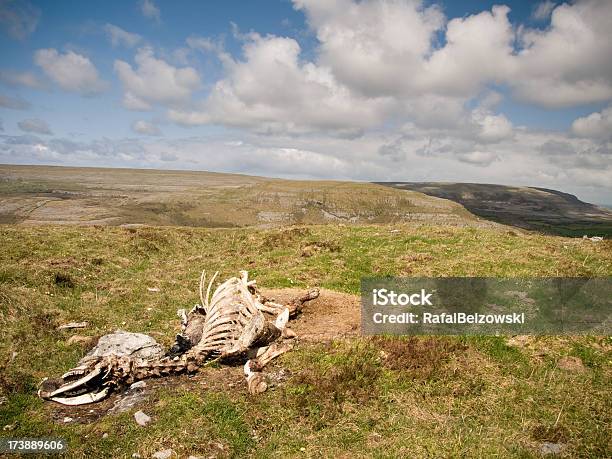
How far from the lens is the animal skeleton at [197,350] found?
981 centimetres

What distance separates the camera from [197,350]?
36.8 feet

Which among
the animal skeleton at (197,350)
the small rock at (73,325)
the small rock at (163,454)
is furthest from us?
the small rock at (73,325)

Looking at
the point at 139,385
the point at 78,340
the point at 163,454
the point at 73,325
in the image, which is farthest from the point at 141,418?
the point at 73,325

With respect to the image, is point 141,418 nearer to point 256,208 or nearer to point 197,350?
point 197,350

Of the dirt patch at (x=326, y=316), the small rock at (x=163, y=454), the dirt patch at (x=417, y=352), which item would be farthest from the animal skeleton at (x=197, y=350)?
the dirt patch at (x=417, y=352)

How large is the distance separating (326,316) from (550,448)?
8188 mm

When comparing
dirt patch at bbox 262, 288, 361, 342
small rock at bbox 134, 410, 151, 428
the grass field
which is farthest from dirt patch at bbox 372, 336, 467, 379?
small rock at bbox 134, 410, 151, 428

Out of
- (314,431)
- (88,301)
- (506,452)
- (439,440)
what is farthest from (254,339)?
(88,301)

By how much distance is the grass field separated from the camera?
8.06 meters

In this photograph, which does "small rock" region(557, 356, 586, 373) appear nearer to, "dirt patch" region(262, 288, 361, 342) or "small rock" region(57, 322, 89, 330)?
"dirt patch" region(262, 288, 361, 342)

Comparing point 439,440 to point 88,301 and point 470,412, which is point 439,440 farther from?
point 88,301

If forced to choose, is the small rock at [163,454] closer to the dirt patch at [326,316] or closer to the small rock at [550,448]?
the dirt patch at [326,316]

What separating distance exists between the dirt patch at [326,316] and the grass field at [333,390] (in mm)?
814

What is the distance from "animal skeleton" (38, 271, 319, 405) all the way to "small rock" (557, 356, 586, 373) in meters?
7.83
